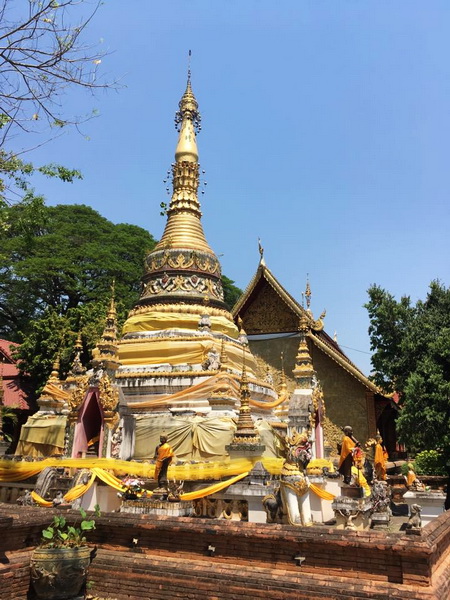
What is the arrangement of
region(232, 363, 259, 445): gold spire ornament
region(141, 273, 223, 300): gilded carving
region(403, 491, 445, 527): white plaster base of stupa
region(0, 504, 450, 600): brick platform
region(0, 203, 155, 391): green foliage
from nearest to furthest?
region(0, 504, 450, 600): brick platform, region(232, 363, 259, 445): gold spire ornament, region(403, 491, 445, 527): white plaster base of stupa, region(141, 273, 223, 300): gilded carving, region(0, 203, 155, 391): green foliage

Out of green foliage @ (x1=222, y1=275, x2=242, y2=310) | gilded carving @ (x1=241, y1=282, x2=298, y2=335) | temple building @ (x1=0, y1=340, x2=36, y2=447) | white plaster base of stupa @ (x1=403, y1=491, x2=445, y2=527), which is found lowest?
white plaster base of stupa @ (x1=403, y1=491, x2=445, y2=527)

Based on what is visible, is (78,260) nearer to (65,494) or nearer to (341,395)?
(341,395)

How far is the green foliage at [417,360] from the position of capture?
16828 mm

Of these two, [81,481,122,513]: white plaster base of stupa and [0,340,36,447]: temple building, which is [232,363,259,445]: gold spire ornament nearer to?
[81,481,122,513]: white plaster base of stupa

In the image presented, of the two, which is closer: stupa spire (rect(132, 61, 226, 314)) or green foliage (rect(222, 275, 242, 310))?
stupa spire (rect(132, 61, 226, 314))

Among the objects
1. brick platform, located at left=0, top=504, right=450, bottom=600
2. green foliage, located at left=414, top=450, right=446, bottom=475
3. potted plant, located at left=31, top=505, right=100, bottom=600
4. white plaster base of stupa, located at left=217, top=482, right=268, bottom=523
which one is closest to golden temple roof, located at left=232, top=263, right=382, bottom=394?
green foliage, located at left=414, top=450, right=446, bottom=475

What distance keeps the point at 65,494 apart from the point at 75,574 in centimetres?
486

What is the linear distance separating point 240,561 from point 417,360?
1356 centimetres

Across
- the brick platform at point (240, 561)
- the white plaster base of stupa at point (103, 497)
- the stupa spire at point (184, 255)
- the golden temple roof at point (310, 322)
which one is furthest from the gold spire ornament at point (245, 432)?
the golden temple roof at point (310, 322)

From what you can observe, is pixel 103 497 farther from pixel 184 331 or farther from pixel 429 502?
pixel 184 331

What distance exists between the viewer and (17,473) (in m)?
12.9

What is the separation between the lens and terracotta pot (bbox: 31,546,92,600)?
19.7 feet

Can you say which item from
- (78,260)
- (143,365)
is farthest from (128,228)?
(143,365)

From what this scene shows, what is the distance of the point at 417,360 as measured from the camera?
18453 mm
